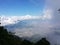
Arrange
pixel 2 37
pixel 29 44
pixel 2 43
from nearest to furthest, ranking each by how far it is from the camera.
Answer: pixel 2 43, pixel 2 37, pixel 29 44

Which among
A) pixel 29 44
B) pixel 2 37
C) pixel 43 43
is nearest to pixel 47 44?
pixel 43 43

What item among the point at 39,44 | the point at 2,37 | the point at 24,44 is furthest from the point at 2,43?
the point at 39,44

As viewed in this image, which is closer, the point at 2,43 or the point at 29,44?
the point at 2,43

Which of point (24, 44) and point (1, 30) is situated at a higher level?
point (1, 30)

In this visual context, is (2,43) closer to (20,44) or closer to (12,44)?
(12,44)

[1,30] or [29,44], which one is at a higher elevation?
[1,30]

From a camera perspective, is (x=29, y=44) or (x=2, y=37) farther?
(x=29, y=44)

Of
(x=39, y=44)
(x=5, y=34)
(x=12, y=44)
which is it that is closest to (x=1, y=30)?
(x=5, y=34)

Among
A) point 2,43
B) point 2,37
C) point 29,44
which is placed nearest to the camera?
point 2,43

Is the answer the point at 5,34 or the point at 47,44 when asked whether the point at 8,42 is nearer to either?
the point at 5,34
